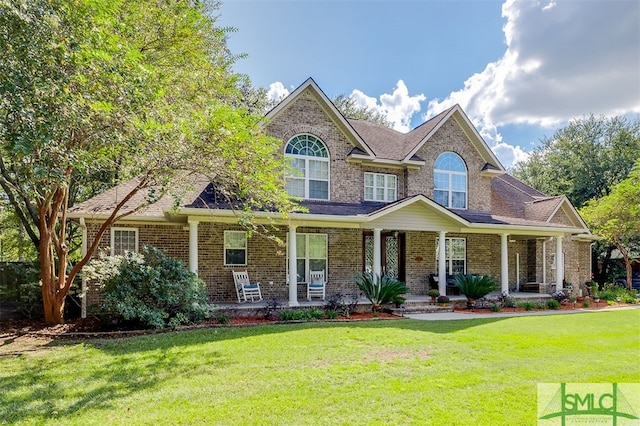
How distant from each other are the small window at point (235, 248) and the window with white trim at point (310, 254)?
1.97 meters

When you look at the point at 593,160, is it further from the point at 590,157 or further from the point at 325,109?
the point at 325,109

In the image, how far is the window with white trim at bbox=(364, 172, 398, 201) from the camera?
1616cm

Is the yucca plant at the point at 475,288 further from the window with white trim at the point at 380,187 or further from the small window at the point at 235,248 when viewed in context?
the small window at the point at 235,248

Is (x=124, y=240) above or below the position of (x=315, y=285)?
above

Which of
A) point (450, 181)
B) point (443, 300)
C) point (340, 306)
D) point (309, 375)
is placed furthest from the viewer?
point (450, 181)

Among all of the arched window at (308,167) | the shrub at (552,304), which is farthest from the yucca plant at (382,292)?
the shrub at (552,304)

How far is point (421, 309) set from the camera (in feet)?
44.1

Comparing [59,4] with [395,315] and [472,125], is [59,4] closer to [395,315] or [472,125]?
[395,315]

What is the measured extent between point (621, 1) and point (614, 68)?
2.08m

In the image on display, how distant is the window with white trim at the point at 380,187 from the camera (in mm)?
16156

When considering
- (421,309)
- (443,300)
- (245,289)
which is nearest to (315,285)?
(245,289)

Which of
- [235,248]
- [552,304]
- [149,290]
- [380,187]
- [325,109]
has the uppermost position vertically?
[325,109]

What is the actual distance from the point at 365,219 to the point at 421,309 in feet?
11.6

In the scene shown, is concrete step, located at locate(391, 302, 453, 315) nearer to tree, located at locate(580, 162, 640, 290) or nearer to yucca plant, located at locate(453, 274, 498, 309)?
yucca plant, located at locate(453, 274, 498, 309)
